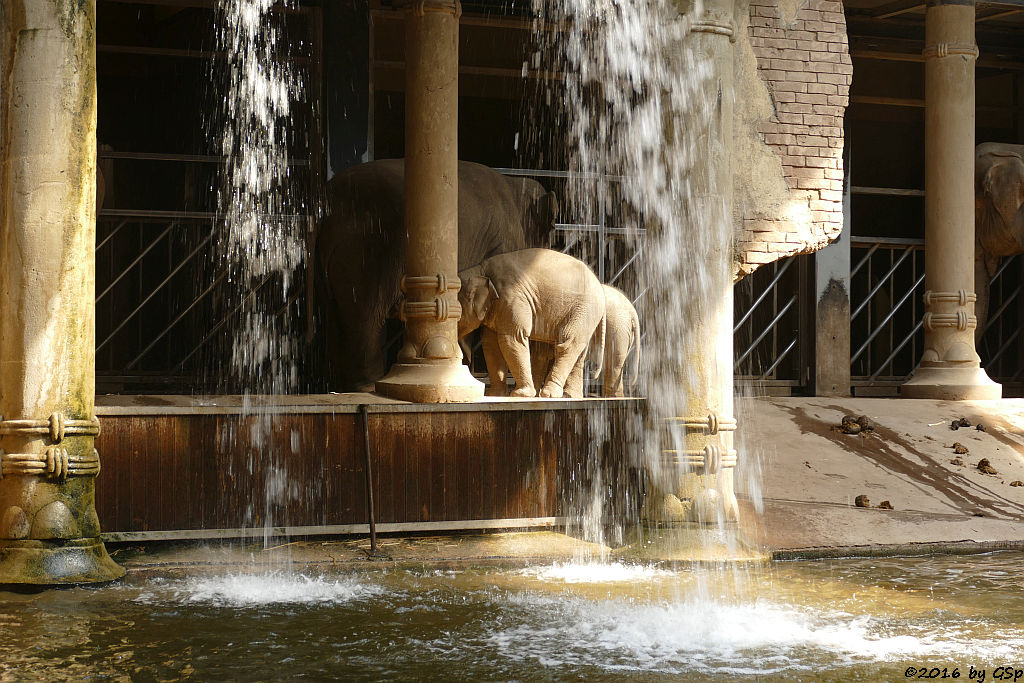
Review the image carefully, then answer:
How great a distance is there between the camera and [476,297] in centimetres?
734

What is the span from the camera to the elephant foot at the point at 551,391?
23.9 ft

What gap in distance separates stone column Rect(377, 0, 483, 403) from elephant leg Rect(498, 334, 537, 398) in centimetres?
43

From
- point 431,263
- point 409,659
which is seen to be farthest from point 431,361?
point 409,659

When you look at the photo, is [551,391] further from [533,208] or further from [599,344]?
[533,208]

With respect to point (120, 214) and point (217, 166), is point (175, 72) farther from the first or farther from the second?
point (120, 214)

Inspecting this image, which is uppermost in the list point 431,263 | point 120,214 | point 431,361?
point 120,214

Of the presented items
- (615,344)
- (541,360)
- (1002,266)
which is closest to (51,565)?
(541,360)

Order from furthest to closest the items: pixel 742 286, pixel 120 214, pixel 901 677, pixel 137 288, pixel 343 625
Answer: pixel 742 286 → pixel 137 288 → pixel 120 214 → pixel 343 625 → pixel 901 677

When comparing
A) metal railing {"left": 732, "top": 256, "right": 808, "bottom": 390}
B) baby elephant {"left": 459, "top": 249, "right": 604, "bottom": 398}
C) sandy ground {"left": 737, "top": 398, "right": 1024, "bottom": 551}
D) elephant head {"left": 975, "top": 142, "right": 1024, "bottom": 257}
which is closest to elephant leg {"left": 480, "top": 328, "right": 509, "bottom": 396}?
baby elephant {"left": 459, "top": 249, "right": 604, "bottom": 398}

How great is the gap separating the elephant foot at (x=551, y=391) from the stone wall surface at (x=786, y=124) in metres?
1.32

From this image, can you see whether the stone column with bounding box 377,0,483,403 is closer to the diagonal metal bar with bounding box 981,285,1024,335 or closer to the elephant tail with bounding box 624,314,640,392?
the elephant tail with bounding box 624,314,640,392

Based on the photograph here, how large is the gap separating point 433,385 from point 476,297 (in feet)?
2.78

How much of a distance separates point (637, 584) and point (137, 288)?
703 centimetres

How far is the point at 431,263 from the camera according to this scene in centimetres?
686
